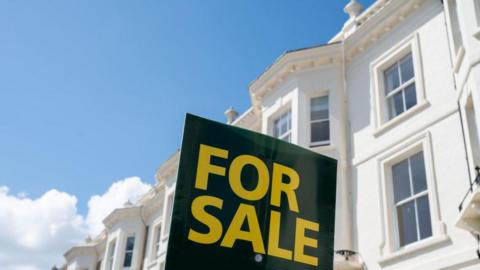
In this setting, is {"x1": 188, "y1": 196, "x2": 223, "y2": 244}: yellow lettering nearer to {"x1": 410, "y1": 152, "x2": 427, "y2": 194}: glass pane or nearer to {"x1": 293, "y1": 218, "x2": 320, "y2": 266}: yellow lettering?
{"x1": 293, "y1": 218, "x2": 320, "y2": 266}: yellow lettering

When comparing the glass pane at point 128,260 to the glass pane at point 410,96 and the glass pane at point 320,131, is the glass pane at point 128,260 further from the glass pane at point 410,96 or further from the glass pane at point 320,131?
the glass pane at point 410,96

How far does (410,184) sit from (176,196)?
271 inches

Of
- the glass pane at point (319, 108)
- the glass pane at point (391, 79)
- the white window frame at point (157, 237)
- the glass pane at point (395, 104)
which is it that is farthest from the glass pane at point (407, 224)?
the white window frame at point (157, 237)

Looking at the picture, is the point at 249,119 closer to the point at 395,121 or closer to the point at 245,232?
the point at 395,121

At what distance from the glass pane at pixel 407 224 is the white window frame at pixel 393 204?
0.34 feet

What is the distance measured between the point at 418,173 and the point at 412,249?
181cm


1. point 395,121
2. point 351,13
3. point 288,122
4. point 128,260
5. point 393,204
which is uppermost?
point 351,13

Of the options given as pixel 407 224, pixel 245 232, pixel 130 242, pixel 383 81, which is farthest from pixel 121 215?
pixel 245 232

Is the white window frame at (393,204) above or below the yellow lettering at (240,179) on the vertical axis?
above

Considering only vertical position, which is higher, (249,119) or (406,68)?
(249,119)

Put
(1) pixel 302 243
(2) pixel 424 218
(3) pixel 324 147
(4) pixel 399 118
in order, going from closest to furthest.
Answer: (1) pixel 302 243 < (2) pixel 424 218 < (4) pixel 399 118 < (3) pixel 324 147

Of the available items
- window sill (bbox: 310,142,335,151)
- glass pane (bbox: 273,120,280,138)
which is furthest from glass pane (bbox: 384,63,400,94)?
glass pane (bbox: 273,120,280,138)

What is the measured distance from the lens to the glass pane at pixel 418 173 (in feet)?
39.3

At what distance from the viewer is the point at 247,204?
741 centimetres
